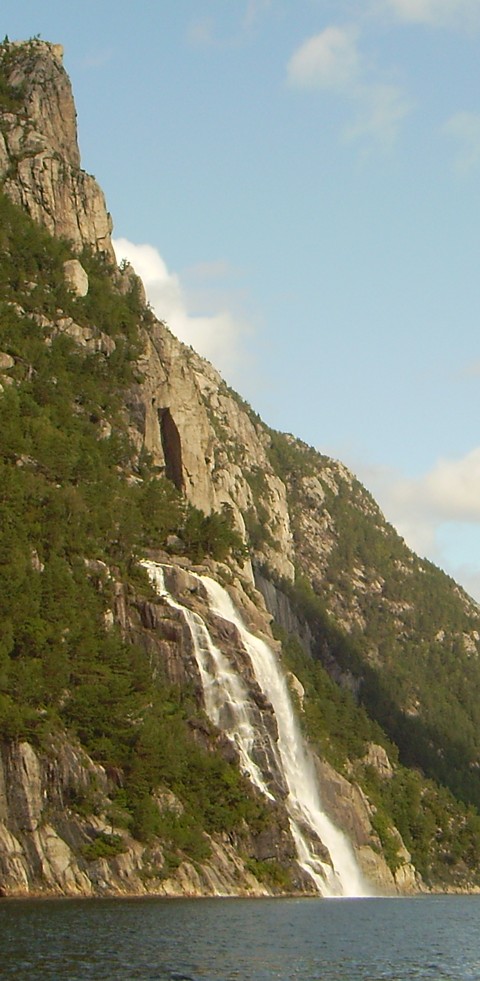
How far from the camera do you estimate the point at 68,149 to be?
17575cm

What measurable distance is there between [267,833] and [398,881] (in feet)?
142

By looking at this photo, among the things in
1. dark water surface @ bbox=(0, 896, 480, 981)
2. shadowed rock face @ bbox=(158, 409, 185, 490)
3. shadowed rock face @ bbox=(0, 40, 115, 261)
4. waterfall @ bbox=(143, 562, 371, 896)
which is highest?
shadowed rock face @ bbox=(0, 40, 115, 261)

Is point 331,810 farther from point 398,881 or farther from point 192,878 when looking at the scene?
point 192,878

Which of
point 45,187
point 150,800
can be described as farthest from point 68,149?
point 150,800

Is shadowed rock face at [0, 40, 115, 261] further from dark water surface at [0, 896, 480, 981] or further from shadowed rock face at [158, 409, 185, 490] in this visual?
dark water surface at [0, 896, 480, 981]

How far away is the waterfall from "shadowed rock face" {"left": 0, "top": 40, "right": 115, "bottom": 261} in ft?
187

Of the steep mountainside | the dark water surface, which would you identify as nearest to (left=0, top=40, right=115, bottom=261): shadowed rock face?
the steep mountainside

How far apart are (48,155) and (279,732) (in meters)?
78.5

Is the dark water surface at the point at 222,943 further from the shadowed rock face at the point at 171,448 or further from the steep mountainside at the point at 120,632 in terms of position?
the shadowed rock face at the point at 171,448

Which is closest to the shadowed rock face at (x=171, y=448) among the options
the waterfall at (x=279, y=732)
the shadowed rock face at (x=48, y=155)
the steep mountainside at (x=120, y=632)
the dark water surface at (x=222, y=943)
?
the steep mountainside at (x=120, y=632)

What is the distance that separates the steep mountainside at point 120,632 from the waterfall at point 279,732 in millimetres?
339

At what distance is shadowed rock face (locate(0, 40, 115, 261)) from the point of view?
527 feet

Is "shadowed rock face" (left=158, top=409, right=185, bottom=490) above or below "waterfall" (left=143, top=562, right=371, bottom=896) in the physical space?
above

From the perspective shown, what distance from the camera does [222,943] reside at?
2307 inches
